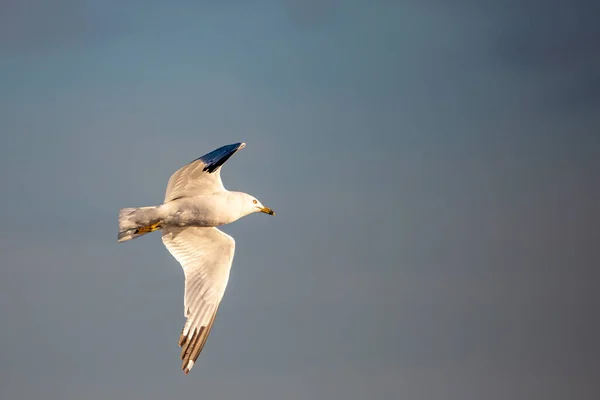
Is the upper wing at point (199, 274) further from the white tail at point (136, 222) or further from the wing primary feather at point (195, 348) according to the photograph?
the white tail at point (136, 222)

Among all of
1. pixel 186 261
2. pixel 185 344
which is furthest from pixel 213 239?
pixel 185 344

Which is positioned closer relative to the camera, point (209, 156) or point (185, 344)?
point (209, 156)

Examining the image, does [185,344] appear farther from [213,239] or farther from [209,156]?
[209,156]

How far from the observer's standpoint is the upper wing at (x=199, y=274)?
22094 millimetres

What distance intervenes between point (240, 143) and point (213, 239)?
3.12m

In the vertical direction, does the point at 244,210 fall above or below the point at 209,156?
below

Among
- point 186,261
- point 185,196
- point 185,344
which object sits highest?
point 185,196

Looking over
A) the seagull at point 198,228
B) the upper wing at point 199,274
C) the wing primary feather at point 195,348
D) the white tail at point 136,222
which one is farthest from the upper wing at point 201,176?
the wing primary feather at point 195,348

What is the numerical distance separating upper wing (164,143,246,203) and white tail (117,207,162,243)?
1.75ft

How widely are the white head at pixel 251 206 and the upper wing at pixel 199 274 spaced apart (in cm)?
104

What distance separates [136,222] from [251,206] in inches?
102

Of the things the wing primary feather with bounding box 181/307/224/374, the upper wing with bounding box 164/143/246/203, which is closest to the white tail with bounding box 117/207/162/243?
the upper wing with bounding box 164/143/246/203

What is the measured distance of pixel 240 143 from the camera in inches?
816

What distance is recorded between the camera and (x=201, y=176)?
69.5 feet
